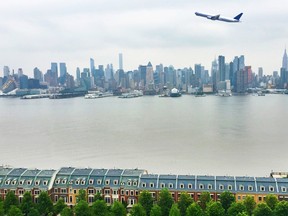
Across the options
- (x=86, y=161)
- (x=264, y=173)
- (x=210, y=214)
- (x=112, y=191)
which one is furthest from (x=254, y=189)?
(x=86, y=161)

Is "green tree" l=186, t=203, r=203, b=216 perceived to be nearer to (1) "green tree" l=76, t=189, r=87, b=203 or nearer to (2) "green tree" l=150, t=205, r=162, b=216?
(2) "green tree" l=150, t=205, r=162, b=216

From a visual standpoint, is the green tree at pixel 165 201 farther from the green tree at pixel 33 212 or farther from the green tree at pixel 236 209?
the green tree at pixel 33 212

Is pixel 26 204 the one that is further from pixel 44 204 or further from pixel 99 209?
pixel 99 209

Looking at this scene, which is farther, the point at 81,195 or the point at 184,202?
the point at 81,195

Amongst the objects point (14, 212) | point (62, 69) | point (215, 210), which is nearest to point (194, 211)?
point (215, 210)

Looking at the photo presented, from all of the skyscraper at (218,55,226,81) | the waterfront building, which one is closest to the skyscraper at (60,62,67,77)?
the skyscraper at (218,55,226,81)

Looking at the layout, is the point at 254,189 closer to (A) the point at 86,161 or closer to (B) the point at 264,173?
(B) the point at 264,173
